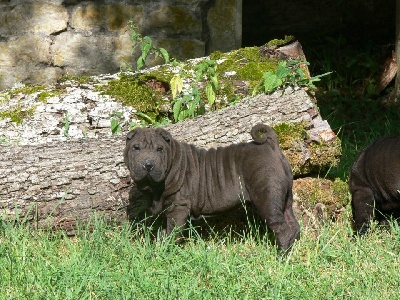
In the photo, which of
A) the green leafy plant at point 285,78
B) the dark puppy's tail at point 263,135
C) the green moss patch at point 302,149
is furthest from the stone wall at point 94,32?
the dark puppy's tail at point 263,135

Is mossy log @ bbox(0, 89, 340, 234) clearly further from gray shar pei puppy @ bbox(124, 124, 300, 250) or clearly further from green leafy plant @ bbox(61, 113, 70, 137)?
green leafy plant @ bbox(61, 113, 70, 137)

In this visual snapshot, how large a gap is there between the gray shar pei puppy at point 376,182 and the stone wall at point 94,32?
3.26 metres

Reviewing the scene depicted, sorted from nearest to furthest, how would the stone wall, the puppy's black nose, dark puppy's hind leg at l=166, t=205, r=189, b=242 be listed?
the puppy's black nose
dark puppy's hind leg at l=166, t=205, r=189, b=242
the stone wall

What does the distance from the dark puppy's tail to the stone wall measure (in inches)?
134

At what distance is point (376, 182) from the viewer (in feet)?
21.6

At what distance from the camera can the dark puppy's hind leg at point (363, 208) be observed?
6.59m

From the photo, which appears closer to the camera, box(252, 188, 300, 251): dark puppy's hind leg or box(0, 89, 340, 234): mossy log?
box(252, 188, 300, 251): dark puppy's hind leg

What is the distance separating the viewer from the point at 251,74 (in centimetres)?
765

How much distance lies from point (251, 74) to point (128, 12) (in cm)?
222

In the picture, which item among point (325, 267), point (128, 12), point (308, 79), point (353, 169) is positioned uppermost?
point (128, 12)

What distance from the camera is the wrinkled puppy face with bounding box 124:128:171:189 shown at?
5820 mm

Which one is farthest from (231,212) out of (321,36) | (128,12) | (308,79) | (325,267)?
(321,36)

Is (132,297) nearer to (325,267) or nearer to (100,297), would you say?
(100,297)

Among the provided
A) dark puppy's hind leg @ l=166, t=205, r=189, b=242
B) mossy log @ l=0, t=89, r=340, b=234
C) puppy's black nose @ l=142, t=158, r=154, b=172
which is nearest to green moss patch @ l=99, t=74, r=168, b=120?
mossy log @ l=0, t=89, r=340, b=234
